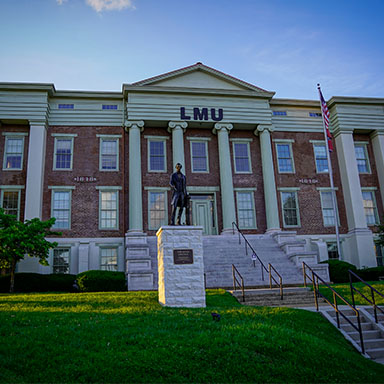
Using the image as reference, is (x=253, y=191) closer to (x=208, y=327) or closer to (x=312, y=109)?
(x=312, y=109)

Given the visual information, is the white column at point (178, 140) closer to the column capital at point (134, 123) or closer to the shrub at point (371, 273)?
the column capital at point (134, 123)

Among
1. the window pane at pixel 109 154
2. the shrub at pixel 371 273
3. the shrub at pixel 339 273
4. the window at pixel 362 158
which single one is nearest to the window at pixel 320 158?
the window at pixel 362 158

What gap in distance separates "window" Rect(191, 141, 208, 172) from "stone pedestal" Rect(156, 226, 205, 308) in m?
14.8

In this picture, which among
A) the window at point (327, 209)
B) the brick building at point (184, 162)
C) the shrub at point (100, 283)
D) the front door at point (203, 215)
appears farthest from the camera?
the window at point (327, 209)

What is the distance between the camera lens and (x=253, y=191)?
27.5 meters

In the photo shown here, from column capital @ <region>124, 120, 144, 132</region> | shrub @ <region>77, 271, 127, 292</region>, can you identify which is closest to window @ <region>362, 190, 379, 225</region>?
column capital @ <region>124, 120, 144, 132</region>

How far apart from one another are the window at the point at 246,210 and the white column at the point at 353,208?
21.3 feet

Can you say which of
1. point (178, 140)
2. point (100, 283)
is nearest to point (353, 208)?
point (178, 140)

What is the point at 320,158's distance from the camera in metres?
29.2

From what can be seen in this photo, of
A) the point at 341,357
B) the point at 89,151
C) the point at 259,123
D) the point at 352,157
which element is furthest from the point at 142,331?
the point at 352,157

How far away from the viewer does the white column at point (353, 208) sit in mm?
26375

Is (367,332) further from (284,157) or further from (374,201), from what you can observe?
(374,201)

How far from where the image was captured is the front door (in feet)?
86.9

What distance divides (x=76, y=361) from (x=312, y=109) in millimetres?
26470
